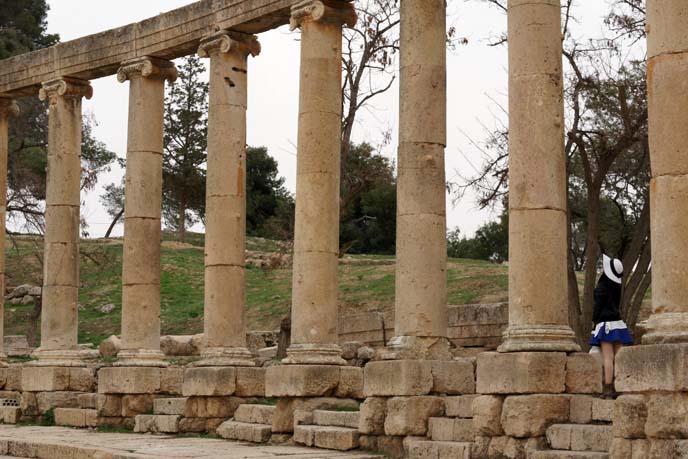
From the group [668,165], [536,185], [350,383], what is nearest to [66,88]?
[350,383]

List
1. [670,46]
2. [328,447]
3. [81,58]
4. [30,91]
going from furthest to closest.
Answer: [30,91] < [81,58] < [328,447] < [670,46]

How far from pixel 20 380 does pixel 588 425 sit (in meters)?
19.9

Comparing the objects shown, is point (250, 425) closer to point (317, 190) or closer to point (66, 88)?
point (317, 190)

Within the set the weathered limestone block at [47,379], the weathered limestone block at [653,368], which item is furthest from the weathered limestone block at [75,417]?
the weathered limestone block at [653,368]

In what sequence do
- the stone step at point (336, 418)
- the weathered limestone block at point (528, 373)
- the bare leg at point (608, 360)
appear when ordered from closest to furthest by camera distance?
the weathered limestone block at point (528, 373) < the bare leg at point (608, 360) < the stone step at point (336, 418)

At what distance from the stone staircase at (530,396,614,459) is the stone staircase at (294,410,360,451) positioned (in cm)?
491

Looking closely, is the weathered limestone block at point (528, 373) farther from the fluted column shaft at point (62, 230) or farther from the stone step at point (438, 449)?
the fluted column shaft at point (62, 230)

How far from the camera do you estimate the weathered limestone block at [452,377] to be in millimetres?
22219

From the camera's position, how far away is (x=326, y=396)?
985 inches

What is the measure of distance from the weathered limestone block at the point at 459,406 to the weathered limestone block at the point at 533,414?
1713 millimetres

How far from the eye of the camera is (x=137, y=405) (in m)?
29.8

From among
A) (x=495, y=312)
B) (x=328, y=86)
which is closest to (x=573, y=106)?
(x=495, y=312)

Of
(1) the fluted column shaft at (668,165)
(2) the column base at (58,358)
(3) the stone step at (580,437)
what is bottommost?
(3) the stone step at (580,437)

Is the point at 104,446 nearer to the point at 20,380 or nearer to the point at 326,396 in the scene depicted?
the point at 326,396
